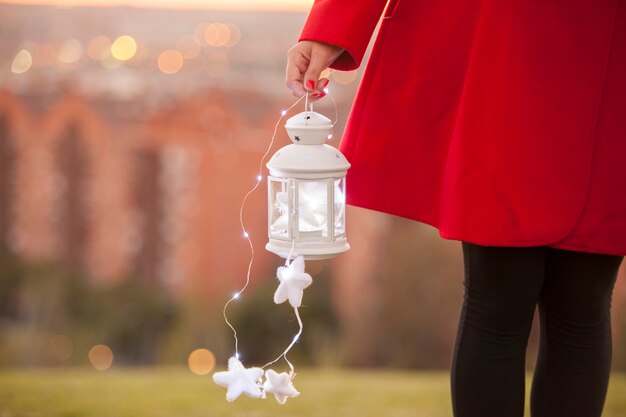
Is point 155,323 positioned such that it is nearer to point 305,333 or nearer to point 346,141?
point 305,333

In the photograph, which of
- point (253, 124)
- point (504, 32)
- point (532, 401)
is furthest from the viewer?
point (253, 124)

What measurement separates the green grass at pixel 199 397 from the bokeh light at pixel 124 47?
4.76 ft

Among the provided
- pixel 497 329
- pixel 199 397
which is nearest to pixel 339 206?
pixel 497 329

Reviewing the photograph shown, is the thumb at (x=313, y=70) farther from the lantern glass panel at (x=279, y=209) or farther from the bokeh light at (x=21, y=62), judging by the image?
the bokeh light at (x=21, y=62)

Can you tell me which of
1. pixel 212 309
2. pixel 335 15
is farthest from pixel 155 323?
pixel 335 15

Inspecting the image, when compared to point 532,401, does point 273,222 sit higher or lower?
higher

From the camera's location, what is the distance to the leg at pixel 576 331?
99 centimetres

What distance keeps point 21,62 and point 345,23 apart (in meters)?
2.64

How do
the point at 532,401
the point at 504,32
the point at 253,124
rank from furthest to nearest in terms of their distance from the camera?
the point at 253,124
the point at 532,401
the point at 504,32

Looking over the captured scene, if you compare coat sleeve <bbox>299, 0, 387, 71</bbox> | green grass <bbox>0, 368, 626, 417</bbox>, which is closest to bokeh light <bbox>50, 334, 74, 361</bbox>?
green grass <bbox>0, 368, 626, 417</bbox>

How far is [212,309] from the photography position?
3254 millimetres

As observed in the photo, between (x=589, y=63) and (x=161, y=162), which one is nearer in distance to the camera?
(x=589, y=63)

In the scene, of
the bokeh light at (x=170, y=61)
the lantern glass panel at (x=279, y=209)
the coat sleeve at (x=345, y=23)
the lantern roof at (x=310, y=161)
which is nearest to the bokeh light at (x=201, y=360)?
the bokeh light at (x=170, y=61)

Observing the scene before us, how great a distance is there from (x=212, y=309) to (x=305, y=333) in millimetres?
405
